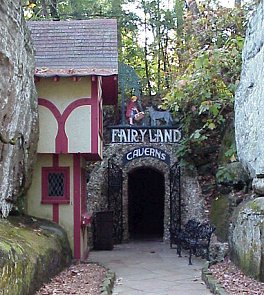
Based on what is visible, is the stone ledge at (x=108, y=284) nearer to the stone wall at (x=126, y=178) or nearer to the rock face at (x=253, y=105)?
the rock face at (x=253, y=105)

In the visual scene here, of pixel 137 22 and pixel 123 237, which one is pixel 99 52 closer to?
pixel 123 237

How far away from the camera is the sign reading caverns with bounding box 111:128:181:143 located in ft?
56.3

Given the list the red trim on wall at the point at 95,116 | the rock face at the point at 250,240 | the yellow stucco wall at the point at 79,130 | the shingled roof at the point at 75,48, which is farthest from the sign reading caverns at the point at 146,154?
the rock face at the point at 250,240

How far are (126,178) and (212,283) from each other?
8.63 meters

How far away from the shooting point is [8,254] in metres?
6.30

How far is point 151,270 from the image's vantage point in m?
11.2

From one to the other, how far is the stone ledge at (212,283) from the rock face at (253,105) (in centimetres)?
191

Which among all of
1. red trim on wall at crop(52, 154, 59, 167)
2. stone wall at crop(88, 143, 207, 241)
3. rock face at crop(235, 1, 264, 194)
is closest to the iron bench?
rock face at crop(235, 1, 264, 194)

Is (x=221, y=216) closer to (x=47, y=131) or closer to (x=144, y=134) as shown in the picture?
(x=144, y=134)

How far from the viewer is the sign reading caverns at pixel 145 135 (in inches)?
675

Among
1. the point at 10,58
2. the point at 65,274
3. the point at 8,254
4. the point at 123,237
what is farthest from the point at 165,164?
the point at 8,254

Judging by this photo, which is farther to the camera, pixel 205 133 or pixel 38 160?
pixel 205 133

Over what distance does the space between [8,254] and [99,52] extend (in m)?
7.58

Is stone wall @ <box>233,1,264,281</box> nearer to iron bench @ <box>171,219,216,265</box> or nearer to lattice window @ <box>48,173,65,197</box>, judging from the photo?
iron bench @ <box>171,219,216,265</box>
